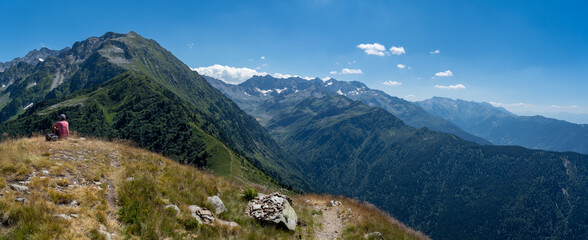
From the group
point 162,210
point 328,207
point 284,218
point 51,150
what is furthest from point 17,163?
point 328,207

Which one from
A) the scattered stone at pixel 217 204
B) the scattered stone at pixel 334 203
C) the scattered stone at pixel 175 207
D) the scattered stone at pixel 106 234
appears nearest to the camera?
the scattered stone at pixel 106 234

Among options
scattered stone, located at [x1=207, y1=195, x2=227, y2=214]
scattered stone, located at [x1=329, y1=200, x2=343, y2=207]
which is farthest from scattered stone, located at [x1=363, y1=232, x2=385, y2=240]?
scattered stone, located at [x1=207, y1=195, x2=227, y2=214]

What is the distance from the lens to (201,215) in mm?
13688

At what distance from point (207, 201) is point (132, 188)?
4147 millimetres

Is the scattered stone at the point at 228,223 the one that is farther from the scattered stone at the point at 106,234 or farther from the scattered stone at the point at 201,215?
the scattered stone at the point at 106,234

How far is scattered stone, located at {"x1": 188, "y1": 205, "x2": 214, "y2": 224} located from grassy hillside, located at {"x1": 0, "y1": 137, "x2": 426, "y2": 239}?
44cm

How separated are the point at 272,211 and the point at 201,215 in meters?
4.63

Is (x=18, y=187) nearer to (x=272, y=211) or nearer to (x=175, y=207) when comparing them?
(x=175, y=207)

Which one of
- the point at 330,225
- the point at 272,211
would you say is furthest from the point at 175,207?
the point at 330,225

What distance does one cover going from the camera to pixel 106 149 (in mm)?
18234

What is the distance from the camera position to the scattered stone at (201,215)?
13.3 m

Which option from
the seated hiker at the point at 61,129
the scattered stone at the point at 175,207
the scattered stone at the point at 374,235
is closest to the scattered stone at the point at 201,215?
the scattered stone at the point at 175,207

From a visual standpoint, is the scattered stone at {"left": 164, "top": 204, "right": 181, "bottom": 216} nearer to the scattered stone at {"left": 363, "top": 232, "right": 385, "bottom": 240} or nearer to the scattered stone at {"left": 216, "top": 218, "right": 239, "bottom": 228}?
the scattered stone at {"left": 216, "top": 218, "right": 239, "bottom": 228}

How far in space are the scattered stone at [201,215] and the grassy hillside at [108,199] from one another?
1.46 ft
